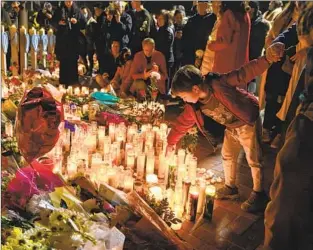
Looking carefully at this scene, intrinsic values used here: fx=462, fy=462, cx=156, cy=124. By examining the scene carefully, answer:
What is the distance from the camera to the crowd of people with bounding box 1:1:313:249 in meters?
2.97

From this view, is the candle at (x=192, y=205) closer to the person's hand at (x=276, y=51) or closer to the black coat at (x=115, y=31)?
the person's hand at (x=276, y=51)

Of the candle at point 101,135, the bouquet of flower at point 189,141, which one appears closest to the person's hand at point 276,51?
the bouquet of flower at point 189,141

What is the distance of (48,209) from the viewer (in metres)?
3.54

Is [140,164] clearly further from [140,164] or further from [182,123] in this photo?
[182,123]

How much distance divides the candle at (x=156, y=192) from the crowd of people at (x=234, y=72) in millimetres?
484

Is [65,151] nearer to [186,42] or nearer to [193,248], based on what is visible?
[193,248]

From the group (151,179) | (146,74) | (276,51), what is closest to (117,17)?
(146,74)

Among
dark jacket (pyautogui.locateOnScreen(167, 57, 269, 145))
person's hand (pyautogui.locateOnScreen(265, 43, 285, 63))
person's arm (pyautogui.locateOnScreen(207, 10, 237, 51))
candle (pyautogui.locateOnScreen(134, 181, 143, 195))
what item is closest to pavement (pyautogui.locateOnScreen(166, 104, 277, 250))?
candle (pyautogui.locateOnScreen(134, 181, 143, 195))

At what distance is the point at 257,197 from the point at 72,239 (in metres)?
2.29

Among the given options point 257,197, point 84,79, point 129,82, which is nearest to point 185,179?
point 257,197

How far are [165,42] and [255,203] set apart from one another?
453 cm

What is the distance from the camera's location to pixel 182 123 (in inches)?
180

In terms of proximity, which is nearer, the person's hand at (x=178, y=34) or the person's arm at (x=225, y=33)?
the person's arm at (x=225, y=33)

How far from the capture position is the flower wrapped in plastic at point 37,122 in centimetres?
379
